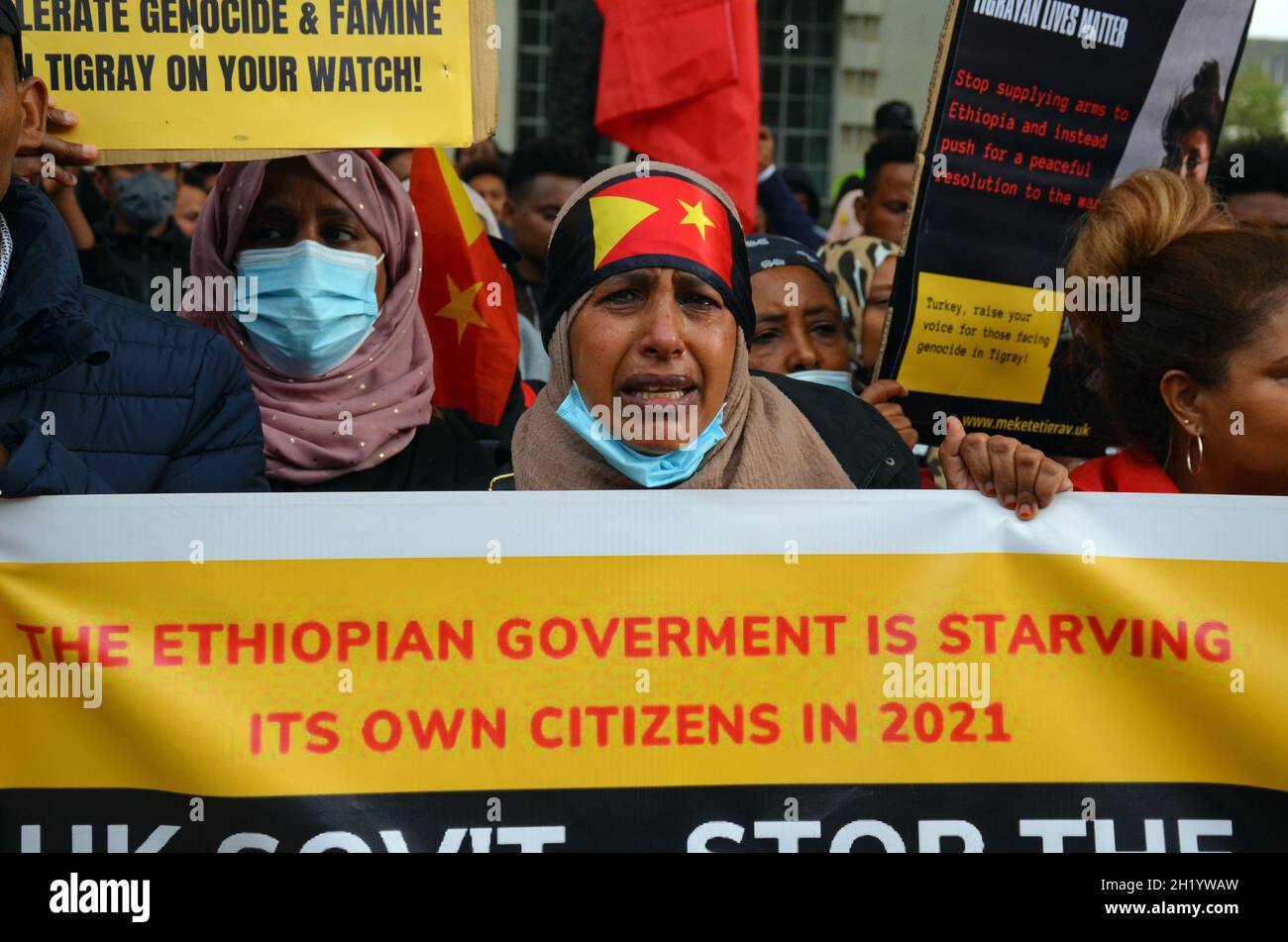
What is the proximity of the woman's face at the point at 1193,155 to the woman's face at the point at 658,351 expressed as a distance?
A: 64.3 inches

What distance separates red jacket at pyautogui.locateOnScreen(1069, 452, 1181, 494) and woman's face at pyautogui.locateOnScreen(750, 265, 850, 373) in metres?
1.30

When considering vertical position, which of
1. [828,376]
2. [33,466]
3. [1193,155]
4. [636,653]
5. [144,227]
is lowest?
[144,227]

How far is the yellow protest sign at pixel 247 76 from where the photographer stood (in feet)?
10.5

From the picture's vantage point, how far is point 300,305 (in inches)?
153

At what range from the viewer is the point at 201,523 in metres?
2.71

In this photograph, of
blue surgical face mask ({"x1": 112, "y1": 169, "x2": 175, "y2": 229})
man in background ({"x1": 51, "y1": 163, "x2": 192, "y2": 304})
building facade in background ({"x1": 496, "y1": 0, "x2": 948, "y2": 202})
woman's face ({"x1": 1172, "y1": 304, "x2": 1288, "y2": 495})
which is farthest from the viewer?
building facade in background ({"x1": 496, "y1": 0, "x2": 948, "y2": 202})

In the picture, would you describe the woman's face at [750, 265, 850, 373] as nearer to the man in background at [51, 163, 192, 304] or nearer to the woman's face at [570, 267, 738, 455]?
the woman's face at [570, 267, 738, 455]

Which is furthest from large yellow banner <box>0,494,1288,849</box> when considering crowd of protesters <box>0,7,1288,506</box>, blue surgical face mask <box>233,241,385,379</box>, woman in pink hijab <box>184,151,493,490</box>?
blue surgical face mask <box>233,241,385,379</box>

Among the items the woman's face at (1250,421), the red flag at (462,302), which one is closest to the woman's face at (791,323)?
the red flag at (462,302)

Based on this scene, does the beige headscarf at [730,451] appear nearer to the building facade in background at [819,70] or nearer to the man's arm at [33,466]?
the man's arm at [33,466]

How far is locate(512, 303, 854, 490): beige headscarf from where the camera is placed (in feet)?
10.2

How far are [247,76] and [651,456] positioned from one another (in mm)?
1076

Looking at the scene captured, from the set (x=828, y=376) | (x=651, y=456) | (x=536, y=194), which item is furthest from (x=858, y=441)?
(x=536, y=194)

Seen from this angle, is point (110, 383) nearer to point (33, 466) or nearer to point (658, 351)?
point (33, 466)
